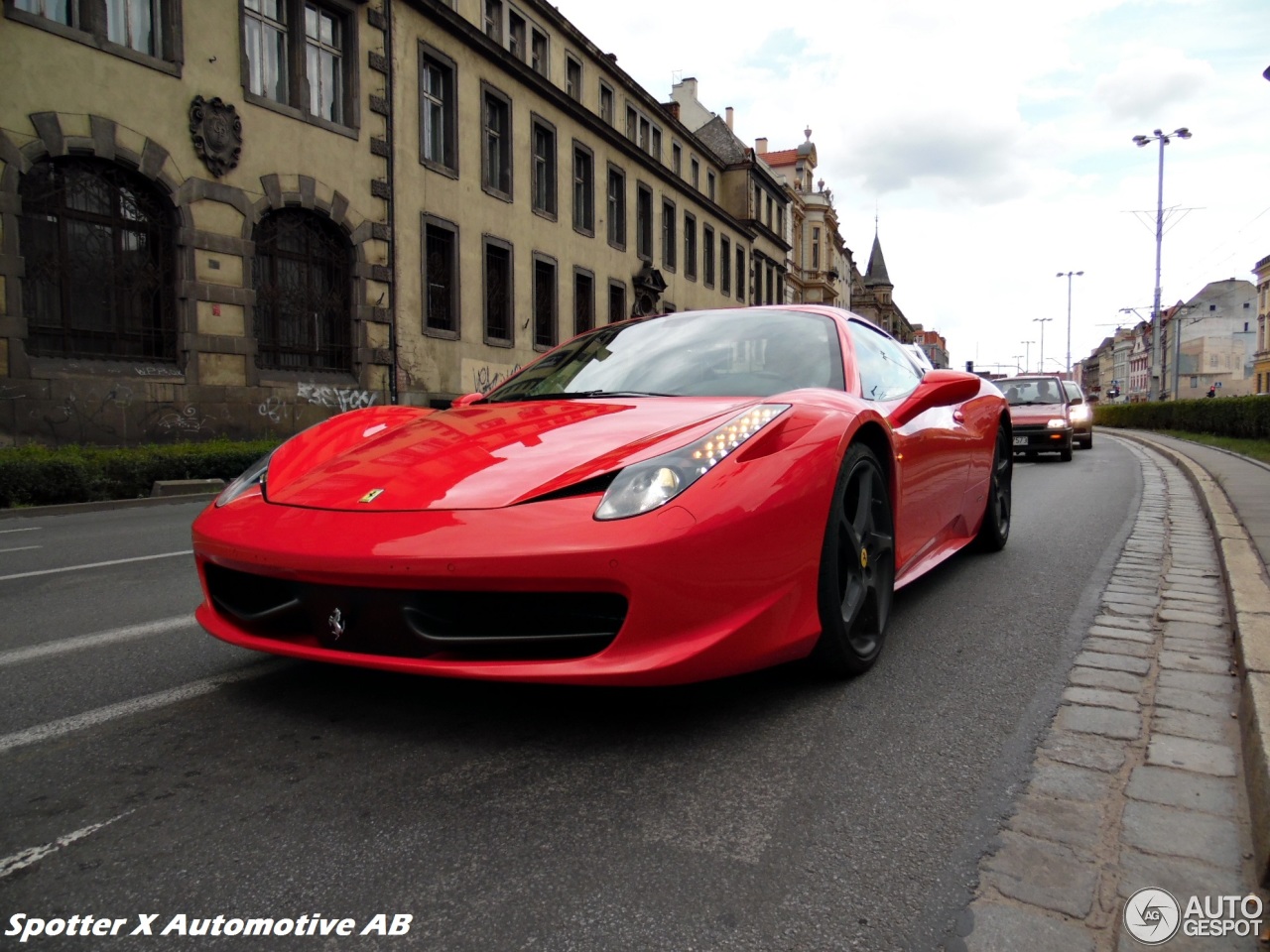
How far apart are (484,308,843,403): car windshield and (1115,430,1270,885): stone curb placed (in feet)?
5.28

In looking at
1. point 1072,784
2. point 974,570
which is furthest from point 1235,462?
point 1072,784

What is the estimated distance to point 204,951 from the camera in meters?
1.54

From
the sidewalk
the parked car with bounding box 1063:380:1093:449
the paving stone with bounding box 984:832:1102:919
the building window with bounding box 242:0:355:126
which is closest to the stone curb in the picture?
the sidewalk

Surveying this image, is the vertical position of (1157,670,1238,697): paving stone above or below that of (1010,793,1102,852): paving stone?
above

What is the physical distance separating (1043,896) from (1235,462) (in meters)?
13.4

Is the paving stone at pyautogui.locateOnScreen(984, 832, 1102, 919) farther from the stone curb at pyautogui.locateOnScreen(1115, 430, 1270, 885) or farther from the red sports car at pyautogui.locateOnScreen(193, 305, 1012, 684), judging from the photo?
the red sports car at pyautogui.locateOnScreen(193, 305, 1012, 684)

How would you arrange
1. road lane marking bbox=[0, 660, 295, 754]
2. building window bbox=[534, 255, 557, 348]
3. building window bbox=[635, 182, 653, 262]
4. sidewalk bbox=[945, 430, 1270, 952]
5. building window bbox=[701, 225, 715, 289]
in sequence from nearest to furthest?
sidewalk bbox=[945, 430, 1270, 952] < road lane marking bbox=[0, 660, 295, 754] < building window bbox=[534, 255, 557, 348] < building window bbox=[635, 182, 653, 262] < building window bbox=[701, 225, 715, 289]

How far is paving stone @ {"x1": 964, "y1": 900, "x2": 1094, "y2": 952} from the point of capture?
159 cm

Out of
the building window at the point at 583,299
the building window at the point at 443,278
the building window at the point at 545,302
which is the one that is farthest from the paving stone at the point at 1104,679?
the building window at the point at 583,299

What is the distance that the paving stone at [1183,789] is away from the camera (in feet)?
7.06

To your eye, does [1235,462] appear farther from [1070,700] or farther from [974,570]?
[1070,700]

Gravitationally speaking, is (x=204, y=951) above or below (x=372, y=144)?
below

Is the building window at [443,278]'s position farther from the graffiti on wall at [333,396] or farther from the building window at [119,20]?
the building window at [119,20]

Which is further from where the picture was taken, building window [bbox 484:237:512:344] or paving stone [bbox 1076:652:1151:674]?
building window [bbox 484:237:512:344]
